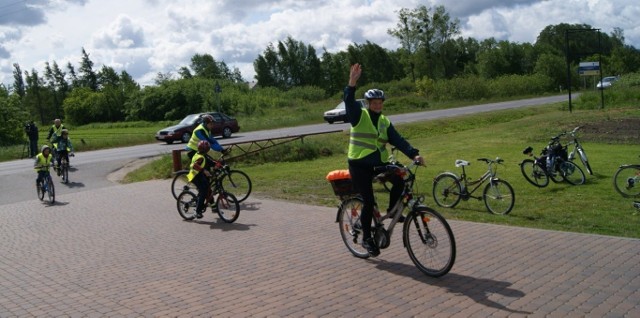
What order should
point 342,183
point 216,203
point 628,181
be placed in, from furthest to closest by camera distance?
point 628,181 < point 216,203 < point 342,183

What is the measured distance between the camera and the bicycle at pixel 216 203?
10.4 meters

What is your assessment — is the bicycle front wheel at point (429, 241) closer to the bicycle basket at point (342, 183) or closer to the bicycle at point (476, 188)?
the bicycle basket at point (342, 183)

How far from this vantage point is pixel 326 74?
100438mm

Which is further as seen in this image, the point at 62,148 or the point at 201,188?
the point at 62,148

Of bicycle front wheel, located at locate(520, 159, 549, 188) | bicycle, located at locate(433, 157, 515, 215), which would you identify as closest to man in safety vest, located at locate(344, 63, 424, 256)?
bicycle, located at locate(433, 157, 515, 215)

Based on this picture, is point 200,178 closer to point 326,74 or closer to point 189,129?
point 189,129

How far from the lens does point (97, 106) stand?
265ft

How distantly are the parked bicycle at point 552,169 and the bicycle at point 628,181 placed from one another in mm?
1540

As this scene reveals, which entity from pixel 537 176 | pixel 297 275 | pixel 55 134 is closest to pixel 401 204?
pixel 297 275

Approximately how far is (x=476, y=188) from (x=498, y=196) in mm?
572

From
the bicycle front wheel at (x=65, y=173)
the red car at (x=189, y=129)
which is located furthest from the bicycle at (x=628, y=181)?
the red car at (x=189, y=129)

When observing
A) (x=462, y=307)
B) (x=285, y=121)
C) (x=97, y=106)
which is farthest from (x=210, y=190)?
(x=97, y=106)

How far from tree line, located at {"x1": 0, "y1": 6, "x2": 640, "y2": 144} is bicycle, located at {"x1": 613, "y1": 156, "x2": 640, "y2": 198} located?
4915 centimetres

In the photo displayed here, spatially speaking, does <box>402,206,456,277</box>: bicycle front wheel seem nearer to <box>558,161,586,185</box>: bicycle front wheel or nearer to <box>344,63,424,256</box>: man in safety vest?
<box>344,63,424,256</box>: man in safety vest
